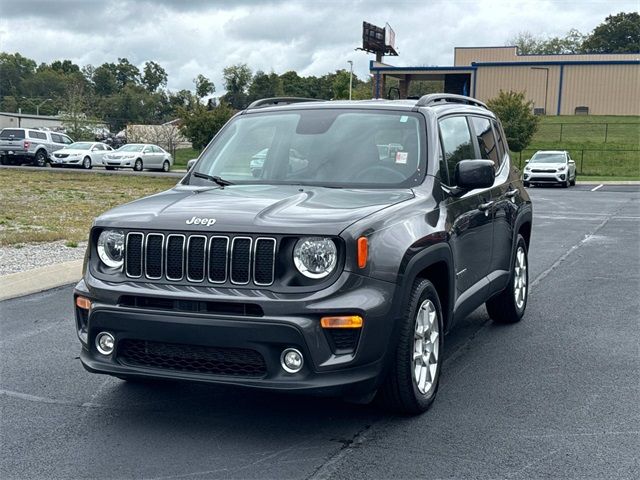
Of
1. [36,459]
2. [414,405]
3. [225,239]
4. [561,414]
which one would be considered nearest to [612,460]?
[561,414]

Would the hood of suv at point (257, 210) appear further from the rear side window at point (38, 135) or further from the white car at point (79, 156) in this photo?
the rear side window at point (38, 135)

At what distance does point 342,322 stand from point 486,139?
337 cm

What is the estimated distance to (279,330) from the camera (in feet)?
13.5

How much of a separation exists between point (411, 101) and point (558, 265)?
5.71 m

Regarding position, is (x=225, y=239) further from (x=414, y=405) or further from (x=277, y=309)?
(x=414, y=405)

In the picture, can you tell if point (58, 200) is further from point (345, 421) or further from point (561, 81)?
point (561, 81)

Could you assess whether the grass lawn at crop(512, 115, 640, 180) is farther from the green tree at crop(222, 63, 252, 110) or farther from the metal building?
the green tree at crop(222, 63, 252, 110)

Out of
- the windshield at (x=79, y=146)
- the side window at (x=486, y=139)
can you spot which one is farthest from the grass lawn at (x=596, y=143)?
the side window at (x=486, y=139)

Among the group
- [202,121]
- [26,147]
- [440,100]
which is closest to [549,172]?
[202,121]

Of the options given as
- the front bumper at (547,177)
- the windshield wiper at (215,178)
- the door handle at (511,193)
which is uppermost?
the windshield wiper at (215,178)

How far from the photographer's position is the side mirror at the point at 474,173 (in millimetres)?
5449

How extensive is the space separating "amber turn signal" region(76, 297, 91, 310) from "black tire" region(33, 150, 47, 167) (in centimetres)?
3622

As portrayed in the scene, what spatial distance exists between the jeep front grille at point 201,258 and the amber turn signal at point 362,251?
44cm

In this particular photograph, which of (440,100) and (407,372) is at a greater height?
(440,100)
